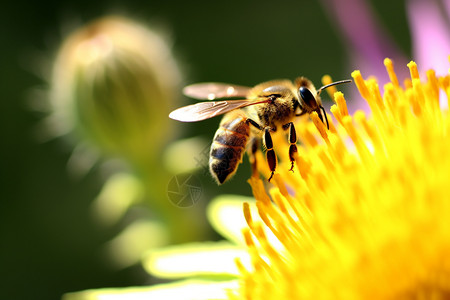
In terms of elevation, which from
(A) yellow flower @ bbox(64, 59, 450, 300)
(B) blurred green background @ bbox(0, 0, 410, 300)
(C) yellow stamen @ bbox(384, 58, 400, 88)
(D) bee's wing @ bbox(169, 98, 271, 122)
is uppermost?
(B) blurred green background @ bbox(0, 0, 410, 300)

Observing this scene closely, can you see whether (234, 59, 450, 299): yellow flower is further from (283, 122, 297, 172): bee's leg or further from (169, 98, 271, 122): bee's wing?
(169, 98, 271, 122): bee's wing

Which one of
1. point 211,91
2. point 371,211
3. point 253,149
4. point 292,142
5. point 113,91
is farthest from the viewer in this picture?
point 113,91

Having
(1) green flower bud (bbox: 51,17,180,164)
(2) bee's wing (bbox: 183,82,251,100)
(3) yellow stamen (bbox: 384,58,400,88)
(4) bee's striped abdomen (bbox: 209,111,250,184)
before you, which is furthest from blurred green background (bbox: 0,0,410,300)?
(3) yellow stamen (bbox: 384,58,400,88)

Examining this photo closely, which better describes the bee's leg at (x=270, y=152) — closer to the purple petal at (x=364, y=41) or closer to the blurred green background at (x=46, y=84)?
the purple petal at (x=364, y=41)

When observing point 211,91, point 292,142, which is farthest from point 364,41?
point 292,142

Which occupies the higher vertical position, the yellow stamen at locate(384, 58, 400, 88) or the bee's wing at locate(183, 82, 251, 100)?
the bee's wing at locate(183, 82, 251, 100)

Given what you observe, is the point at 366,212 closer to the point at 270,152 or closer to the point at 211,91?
the point at 270,152

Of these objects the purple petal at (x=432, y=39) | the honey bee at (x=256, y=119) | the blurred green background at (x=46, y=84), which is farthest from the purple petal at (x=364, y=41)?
the blurred green background at (x=46, y=84)
